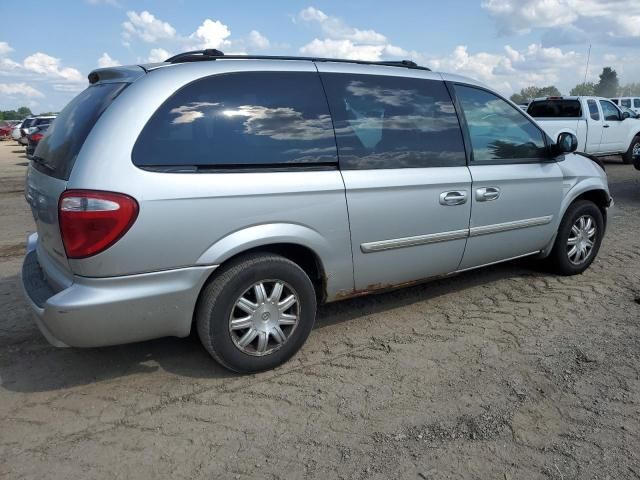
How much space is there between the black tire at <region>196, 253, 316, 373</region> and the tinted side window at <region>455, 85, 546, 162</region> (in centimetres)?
179

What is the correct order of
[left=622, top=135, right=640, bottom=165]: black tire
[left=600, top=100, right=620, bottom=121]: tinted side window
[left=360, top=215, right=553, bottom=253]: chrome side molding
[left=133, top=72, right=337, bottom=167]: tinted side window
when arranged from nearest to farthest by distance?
[left=133, top=72, right=337, bottom=167]: tinted side window, [left=360, top=215, right=553, bottom=253]: chrome side molding, [left=600, top=100, right=620, bottom=121]: tinted side window, [left=622, top=135, right=640, bottom=165]: black tire

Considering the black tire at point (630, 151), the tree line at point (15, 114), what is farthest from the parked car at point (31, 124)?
the tree line at point (15, 114)

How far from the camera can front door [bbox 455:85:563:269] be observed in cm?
393

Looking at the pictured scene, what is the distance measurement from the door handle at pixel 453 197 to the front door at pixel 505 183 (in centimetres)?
12

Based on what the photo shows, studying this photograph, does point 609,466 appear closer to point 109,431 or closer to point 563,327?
point 563,327

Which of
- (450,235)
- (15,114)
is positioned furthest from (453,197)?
(15,114)

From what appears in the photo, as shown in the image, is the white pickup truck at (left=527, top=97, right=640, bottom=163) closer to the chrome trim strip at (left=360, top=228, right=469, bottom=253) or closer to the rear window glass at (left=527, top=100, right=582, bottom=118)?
the rear window glass at (left=527, top=100, right=582, bottom=118)

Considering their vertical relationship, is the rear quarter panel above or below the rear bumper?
above

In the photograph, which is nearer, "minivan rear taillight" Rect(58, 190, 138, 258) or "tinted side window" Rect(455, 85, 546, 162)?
"minivan rear taillight" Rect(58, 190, 138, 258)

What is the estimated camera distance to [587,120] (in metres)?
13.1

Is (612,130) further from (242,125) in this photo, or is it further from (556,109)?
(242,125)

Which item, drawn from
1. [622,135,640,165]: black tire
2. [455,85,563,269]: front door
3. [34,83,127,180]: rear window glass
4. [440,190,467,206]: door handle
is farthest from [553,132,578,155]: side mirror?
[622,135,640,165]: black tire

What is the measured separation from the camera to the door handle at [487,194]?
387 cm

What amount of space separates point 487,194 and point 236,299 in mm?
2142
